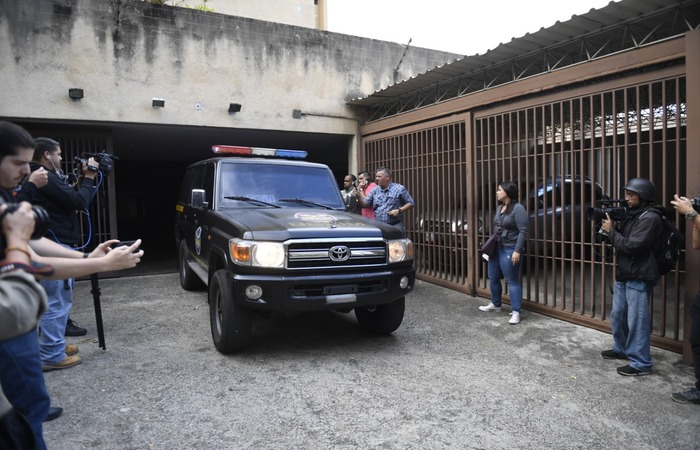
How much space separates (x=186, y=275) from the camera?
7348 mm

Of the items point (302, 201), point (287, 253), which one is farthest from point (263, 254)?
point (302, 201)

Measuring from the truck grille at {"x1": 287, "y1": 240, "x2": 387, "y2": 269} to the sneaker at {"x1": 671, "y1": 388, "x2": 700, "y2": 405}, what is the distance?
2555 mm

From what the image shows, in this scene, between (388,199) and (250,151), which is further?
(388,199)

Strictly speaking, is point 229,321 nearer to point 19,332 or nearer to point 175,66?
point 19,332

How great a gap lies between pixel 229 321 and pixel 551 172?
422cm

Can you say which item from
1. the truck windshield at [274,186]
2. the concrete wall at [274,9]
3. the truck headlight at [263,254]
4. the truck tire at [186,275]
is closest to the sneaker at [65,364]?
the truck headlight at [263,254]

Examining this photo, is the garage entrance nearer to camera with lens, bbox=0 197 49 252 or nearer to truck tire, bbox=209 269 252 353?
truck tire, bbox=209 269 252 353

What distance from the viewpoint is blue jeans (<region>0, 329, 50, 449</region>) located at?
74.4 inches

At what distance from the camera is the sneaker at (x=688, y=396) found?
11.4 ft

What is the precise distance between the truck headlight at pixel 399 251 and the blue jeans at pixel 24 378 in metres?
3.06

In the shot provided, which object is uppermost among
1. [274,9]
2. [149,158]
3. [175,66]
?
[274,9]

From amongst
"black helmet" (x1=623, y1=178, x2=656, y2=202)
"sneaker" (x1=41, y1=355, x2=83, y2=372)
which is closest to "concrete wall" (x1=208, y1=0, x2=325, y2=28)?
"sneaker" (x1=41, y1=355, x2=83, y2=372)

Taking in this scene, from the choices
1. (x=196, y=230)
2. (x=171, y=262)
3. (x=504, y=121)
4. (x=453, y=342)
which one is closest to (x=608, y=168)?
(x=504, y=121)

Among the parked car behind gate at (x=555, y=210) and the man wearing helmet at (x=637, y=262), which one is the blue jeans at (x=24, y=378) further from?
the parked car behind gate at (x=555, y=210)
